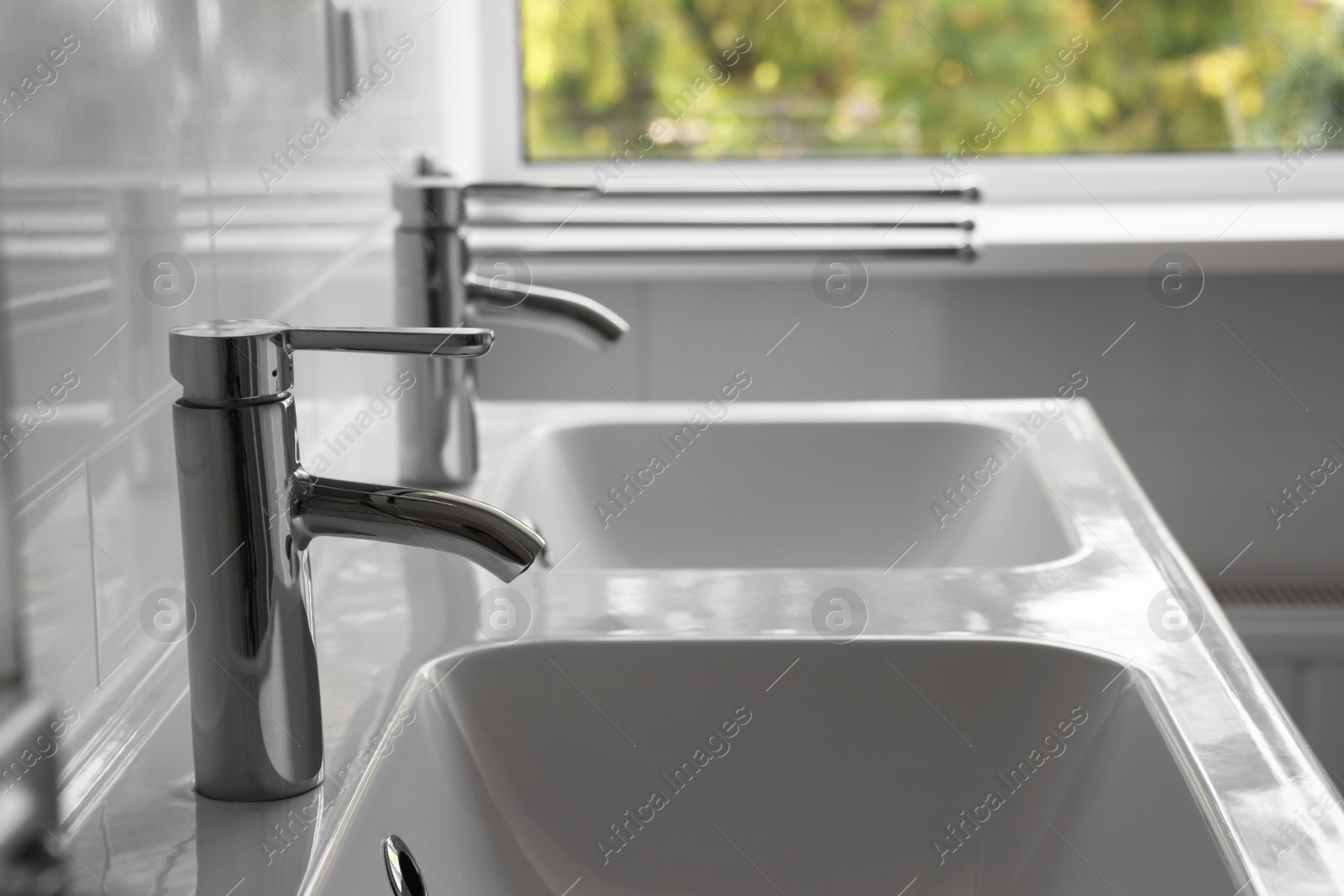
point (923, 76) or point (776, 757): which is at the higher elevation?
point (923, 76)

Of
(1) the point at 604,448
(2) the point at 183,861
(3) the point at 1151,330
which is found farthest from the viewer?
(3) the point at 1151,330

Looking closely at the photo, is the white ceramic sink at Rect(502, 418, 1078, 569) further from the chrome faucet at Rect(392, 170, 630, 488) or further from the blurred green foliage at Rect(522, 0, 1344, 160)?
the blurred green foliage at Rect(522, 0, 1344, 160)

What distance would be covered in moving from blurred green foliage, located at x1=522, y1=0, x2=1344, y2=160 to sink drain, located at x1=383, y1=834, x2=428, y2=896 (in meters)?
1.38

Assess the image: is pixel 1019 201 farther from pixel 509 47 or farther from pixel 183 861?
pixel 183 861

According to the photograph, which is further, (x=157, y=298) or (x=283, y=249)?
(x=283, y=249)

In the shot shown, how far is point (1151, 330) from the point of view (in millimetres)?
1460

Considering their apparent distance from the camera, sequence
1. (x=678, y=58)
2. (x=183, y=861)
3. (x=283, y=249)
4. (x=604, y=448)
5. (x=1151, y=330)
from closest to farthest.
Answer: (x=183, y=861) < (x=283, y=249) < (x=604, y=448) < (x=1151, y=330) < (x=678, y=58)

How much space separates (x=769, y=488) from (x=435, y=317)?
292 millimetres

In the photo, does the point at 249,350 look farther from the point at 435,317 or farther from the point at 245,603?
the point at 435,317

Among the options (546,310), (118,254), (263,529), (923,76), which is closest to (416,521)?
(263,529)

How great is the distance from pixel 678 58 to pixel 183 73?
3.86 ft

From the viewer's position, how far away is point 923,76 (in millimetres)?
1688

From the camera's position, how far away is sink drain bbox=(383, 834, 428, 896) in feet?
1.30

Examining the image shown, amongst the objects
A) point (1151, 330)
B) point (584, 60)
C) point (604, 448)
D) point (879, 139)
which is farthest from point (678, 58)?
point (604, 448)
